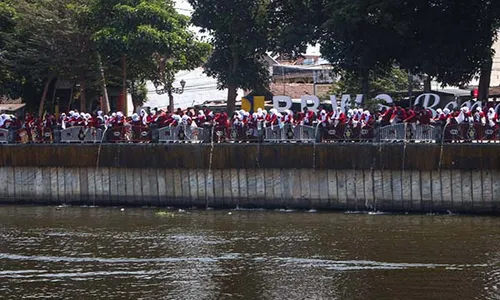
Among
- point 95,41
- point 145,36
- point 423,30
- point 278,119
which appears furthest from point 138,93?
point 278,119

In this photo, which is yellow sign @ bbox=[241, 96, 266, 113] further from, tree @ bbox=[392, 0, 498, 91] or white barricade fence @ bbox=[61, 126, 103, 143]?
white barricade fence @ bbox=[61, 126, 103, 143]

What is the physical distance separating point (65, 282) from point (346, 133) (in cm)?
1491

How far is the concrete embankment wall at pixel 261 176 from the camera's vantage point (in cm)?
3638

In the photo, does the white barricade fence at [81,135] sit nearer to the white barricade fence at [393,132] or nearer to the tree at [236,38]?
the white barricade fence at [393,132]

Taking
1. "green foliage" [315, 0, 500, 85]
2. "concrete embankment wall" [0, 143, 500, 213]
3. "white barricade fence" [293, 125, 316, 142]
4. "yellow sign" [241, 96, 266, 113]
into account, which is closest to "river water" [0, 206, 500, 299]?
"concrete embankment wall" [0, 143, 500, 213]

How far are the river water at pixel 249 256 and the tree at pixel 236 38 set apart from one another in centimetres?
1815

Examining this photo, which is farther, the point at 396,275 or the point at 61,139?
the point at 61,139

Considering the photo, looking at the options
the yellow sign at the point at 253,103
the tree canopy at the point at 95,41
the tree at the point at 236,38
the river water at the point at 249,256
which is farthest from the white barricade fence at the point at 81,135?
the tree at the point at 236,38

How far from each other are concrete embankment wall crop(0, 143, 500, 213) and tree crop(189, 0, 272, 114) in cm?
1538

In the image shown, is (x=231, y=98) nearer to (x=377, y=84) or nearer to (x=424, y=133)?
(x=377, y=84)

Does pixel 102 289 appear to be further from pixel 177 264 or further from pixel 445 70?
pixel 445 70

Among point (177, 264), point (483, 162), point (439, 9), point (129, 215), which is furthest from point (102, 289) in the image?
point (439, 9)

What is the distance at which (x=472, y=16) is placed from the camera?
1887 inches

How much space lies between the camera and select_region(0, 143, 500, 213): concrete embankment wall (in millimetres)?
36375
